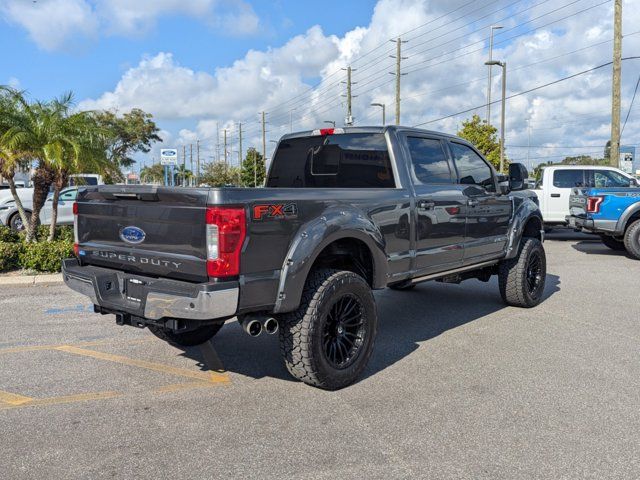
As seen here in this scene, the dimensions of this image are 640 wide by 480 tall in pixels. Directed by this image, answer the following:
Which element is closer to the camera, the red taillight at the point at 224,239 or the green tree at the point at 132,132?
the red taillight at the point at 224,239

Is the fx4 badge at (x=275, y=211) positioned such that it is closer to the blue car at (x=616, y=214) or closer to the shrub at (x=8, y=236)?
the shrub at (x=8, y=236)

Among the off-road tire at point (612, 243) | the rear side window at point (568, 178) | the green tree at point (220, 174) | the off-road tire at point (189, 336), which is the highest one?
the green tree at point (220, 174)

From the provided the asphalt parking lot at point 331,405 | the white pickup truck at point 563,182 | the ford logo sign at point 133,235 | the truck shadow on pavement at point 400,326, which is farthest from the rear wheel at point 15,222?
the ford logo sign at point 133,235

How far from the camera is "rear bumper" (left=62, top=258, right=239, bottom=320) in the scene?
3527mm

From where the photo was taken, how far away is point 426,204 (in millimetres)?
5219

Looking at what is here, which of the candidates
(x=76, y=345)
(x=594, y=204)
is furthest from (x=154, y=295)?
(x=594, y=204)

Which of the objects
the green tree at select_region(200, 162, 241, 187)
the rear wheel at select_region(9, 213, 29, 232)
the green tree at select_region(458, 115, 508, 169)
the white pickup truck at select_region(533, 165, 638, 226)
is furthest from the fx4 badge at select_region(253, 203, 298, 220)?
the green tree at select_region(200, 162, 241, 187)

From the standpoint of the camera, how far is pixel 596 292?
8.24m

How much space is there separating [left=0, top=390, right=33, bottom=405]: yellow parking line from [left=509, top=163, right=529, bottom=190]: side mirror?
17.1ft

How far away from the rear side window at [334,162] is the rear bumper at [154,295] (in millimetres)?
2201

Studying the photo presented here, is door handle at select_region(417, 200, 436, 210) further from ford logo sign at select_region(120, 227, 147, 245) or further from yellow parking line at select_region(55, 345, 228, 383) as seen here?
ford logo sign at select_region(120, 227, 147, 245)

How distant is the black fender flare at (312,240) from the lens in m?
3.88

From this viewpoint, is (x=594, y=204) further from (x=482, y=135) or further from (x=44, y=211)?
(x=482, y=135)

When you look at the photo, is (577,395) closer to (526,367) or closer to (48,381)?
(526,367)
